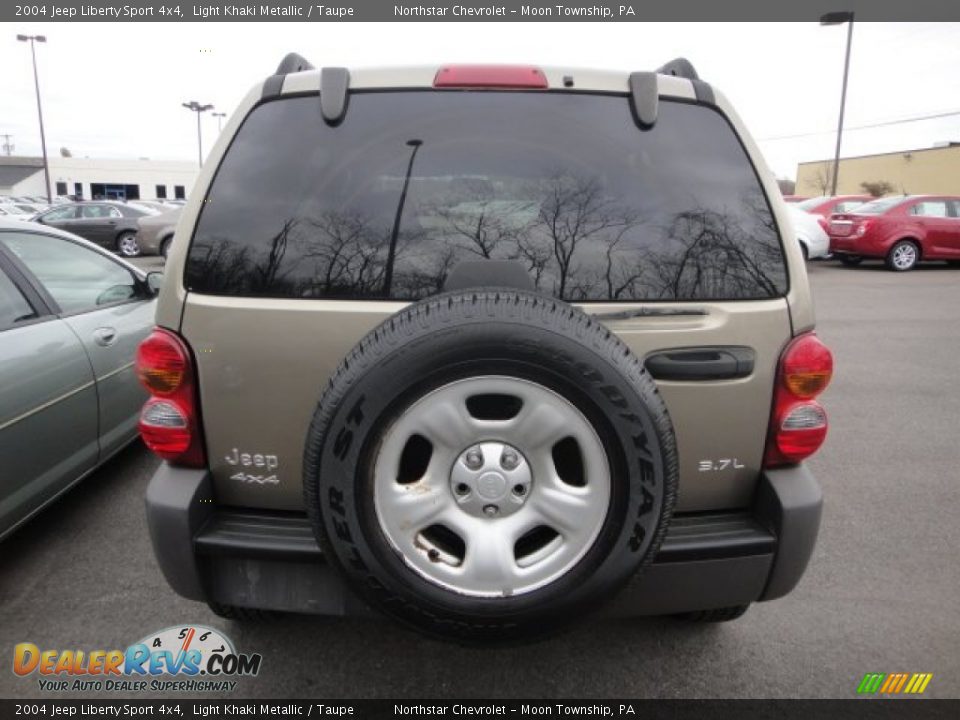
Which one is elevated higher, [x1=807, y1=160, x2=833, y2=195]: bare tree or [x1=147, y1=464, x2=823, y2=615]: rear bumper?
[x1=807, y1=160, x2=833, y2=195]: bare tree

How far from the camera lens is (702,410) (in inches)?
74.2

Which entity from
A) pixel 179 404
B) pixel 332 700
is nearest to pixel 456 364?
pixel 179 404

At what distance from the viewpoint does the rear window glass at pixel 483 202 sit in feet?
6.09

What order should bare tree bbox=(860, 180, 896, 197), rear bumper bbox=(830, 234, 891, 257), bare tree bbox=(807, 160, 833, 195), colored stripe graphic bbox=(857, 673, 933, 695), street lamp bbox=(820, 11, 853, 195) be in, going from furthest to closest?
1. bare tree bbox=(807, 160, 833, 195)
2. bare tree bbox=(860, 180, 896, 197)
3. street lamp bbox=(820, 11, 853, 195)
4. rear bumper bbox=(830, 234, 891, 257)
5. colored stripe graphic bbox=(857, 673, 933, 695)

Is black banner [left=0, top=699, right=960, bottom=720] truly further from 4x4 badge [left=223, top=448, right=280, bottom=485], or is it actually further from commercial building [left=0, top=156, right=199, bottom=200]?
commercial building [left=0, top=156, right=199, bottom=200]

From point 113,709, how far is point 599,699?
1.66 meters

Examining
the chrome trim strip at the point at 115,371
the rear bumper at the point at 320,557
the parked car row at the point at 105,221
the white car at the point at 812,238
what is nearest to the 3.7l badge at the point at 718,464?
the rear bumper at the point at 320,557

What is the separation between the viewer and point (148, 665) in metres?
2.31

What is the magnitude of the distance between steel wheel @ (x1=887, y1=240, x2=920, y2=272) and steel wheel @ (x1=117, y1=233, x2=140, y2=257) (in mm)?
18905

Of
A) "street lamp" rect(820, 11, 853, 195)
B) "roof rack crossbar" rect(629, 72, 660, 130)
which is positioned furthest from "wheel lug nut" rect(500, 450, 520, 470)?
"street lamp" rect(820, 11, 853, 195)

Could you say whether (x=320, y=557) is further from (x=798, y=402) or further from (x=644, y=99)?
(x=644, y=99)

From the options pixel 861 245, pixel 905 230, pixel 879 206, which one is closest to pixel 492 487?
pixel 861 245

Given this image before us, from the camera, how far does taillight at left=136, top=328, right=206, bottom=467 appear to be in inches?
74.4

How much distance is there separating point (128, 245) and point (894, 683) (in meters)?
19.4
